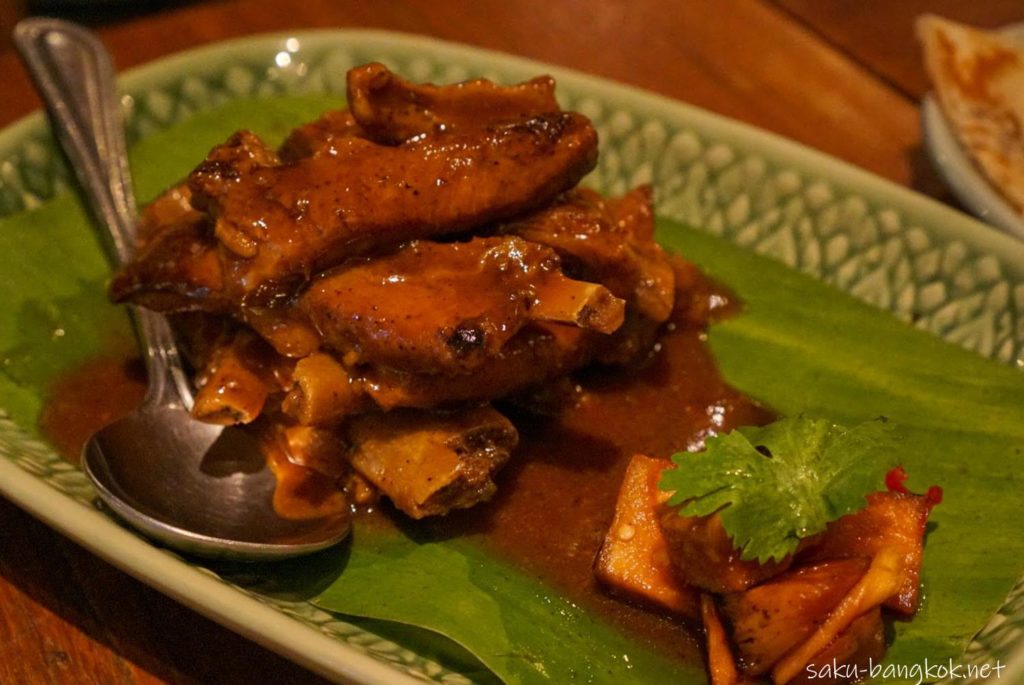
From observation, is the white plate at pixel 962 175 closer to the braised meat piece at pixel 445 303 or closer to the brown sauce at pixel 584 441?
the brown sauce at pixel 584 441

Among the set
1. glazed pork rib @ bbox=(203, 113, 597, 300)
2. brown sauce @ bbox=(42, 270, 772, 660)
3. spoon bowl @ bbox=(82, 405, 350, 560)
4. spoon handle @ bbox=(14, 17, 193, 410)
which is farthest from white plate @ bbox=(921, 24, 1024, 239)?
spoon handle @ bbox=(14, 17, 193, 410)

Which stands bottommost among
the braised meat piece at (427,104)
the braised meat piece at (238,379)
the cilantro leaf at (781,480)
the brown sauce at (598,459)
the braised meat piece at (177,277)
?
the brown sauce at (598,459)

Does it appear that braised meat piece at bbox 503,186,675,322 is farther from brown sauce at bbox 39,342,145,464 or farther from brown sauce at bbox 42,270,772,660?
brown sauce at bbox 39,342,145,464

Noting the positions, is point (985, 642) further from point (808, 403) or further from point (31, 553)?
point (31, 553)

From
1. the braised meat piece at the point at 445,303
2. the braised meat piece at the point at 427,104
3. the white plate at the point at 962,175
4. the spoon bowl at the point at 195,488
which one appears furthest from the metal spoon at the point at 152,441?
the white plate at the point at 962,175

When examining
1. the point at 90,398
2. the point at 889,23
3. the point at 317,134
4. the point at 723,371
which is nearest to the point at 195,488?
the point at 90,398

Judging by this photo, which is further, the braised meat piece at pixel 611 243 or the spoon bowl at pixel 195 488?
the braised meat piece at pixel 611 243
